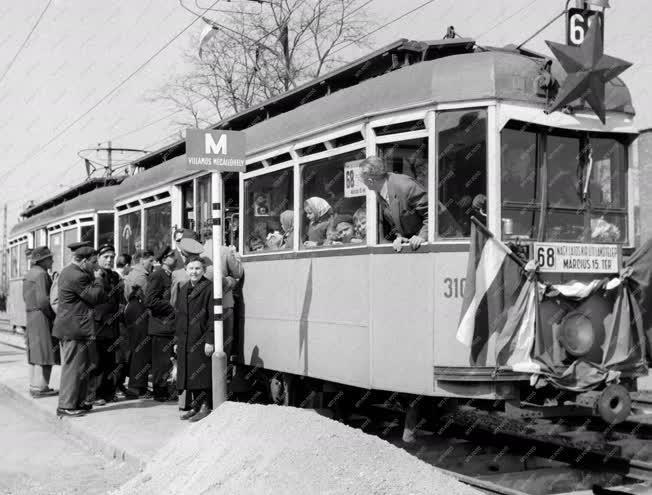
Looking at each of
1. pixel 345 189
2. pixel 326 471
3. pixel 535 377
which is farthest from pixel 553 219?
pixel 326 471

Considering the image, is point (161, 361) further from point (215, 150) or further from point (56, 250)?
point (56, 250)

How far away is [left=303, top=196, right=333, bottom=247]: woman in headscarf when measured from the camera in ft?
26.0

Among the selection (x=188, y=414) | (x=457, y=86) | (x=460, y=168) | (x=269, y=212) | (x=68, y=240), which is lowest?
(x=188, y=414)

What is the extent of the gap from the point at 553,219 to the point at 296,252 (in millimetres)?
2429

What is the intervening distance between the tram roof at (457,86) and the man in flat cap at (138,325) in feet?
13.8

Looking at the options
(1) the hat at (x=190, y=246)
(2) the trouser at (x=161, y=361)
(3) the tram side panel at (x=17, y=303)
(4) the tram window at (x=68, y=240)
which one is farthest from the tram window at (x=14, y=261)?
(1) the hat at (x=190, y=246)

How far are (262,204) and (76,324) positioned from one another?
2422 millimetres

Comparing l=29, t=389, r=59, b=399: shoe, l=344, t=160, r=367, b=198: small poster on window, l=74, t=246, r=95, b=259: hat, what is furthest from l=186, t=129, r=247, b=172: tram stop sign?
l=29, t=389, r=59, b=399: shoe

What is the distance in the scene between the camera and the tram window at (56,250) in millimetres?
18016

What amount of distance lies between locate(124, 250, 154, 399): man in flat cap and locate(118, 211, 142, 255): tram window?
5.39ft

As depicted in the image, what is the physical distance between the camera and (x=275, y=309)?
28.5ft

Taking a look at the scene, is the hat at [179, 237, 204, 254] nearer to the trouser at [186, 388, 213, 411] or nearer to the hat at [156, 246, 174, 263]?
the trouser at [186, 388, 213, 411]

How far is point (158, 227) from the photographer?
12086 mm

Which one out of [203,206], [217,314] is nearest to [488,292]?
[217,314]
